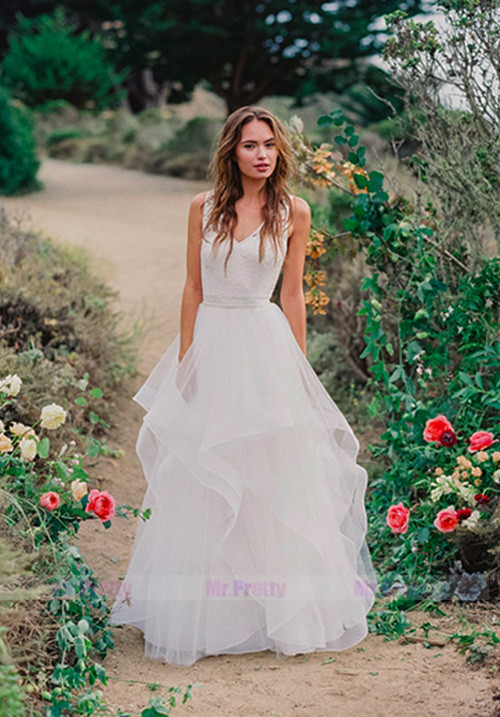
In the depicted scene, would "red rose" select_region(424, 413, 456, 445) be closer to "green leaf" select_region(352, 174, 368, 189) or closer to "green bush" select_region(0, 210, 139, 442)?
"green leaf" select_region(352, 174, 368, 189)

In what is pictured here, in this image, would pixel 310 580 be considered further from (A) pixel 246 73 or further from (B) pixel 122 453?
(A) pixel 246 73

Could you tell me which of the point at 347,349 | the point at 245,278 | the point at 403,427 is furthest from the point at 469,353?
the point at 347,349

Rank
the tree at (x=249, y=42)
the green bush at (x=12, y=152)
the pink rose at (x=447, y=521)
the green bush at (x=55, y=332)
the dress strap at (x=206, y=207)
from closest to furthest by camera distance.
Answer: the dress strap at (x=206, y=207) < the pink rose at (x=447, y=521) < the green bush at (x=55, y=332) < the green bush at (x=12, y=152) < the tree at (x=249, y=42)

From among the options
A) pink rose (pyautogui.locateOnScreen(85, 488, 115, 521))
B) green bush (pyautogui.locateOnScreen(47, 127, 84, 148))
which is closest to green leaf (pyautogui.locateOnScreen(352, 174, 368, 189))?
pink rose (pyautogui.locateOnScreen(85, 488, 115, 521))

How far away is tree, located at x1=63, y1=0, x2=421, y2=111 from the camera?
15.4 meters

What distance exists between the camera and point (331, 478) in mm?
3189

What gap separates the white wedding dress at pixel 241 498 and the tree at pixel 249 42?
13.4m

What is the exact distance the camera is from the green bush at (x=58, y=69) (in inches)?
862

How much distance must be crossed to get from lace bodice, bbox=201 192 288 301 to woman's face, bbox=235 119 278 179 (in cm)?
21

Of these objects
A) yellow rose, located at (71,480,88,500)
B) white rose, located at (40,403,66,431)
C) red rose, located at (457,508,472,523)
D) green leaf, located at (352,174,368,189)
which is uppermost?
green leaf, located at (352,174,368,189)

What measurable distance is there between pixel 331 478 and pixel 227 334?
685 millimetres

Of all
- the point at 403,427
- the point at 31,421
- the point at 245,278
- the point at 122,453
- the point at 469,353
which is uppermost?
the point at 245,278

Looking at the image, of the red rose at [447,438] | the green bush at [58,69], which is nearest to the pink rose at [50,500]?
the red rose at [447,438]

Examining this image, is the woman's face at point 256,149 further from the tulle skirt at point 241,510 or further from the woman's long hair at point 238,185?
the tulle skirt at point 241,510
